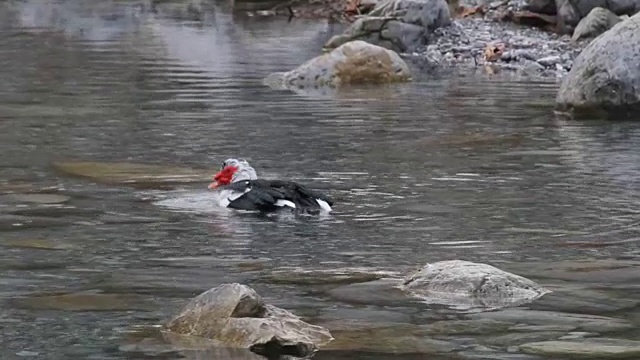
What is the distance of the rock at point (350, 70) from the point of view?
22375mm

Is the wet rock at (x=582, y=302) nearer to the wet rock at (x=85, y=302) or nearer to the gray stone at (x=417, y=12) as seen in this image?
the wet rock at (x=85, y=302)

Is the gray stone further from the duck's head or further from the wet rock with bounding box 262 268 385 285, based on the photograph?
the wet rock with bounding box 262 268 385 285

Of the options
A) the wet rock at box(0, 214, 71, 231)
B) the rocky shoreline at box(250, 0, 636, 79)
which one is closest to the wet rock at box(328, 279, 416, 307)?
the wet rock at box(0, 214, 71, 231)

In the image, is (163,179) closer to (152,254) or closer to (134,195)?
(134,195)

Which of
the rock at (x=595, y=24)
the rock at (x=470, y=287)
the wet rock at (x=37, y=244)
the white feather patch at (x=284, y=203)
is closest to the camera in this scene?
the rock at (x=470, y=287)

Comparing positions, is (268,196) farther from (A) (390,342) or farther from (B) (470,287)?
(A) (390,342)

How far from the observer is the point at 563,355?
6.49 metres

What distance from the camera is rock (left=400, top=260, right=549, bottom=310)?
759cm

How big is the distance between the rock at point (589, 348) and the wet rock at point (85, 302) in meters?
1.93

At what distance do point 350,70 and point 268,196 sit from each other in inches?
468

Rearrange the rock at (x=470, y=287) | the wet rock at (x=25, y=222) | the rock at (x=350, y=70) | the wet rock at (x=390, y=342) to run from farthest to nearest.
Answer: the rock at (x=350, y=70) < the wet rock at (x=25, y=222) < the rock at (x=470, y=287) < the wet rock at (x=390, y=342)

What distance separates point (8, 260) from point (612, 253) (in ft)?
11.4

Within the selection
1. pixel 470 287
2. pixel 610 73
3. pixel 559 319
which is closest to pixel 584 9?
pixel 610 73

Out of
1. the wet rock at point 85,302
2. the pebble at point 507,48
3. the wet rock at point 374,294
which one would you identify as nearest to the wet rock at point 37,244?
the wet rock at point 85,302
